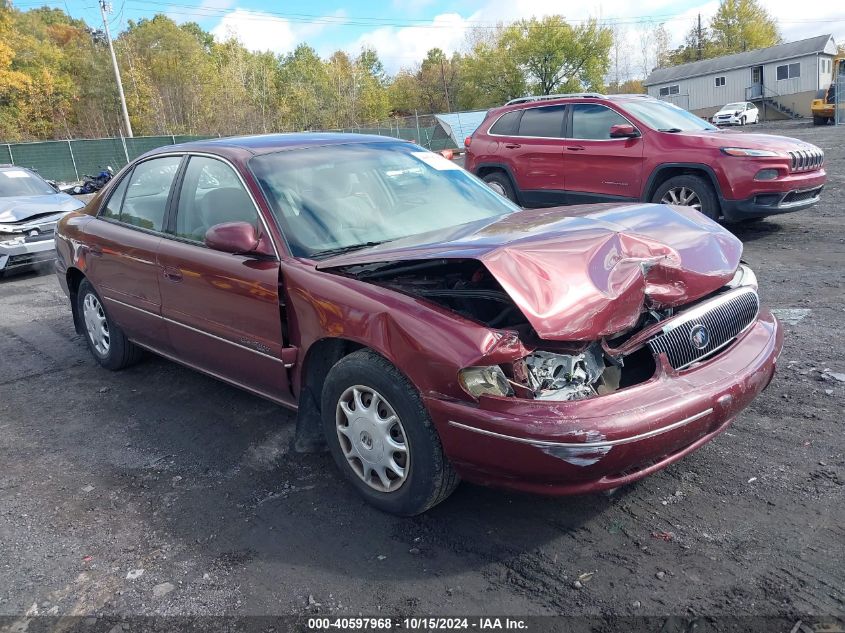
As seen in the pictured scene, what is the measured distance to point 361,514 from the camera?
3152 mm

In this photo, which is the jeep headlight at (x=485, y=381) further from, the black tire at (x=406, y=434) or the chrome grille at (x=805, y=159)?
the chrome grille at (x=805, y=159)

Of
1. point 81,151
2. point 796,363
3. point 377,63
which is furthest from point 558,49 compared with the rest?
point 796,363

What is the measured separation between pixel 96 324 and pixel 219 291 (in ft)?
7.26

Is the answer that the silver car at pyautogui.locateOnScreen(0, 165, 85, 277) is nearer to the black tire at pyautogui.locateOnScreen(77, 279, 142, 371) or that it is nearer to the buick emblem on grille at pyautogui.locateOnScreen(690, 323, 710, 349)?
the black tire at pyautogui.locateOnScreen(77, 279, 142, 371)

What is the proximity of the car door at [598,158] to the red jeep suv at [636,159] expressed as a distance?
0.01 meters

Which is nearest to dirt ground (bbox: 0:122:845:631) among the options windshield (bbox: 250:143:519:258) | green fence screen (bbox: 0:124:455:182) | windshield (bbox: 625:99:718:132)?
windshield (bbox: 250:143:519:258)

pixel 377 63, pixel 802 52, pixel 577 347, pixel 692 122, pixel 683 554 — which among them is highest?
pixel 377 63

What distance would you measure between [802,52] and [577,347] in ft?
189

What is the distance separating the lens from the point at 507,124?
33.8 ft

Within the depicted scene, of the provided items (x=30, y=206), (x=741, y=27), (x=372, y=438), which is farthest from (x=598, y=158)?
(x=741, y=27)

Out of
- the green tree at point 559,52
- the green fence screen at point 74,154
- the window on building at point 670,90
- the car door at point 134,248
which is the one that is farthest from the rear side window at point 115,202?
the green tree at point 559,52

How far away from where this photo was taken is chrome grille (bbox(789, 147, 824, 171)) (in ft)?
Result: 25.8

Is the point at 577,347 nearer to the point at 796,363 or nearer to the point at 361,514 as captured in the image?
the point at 361,514

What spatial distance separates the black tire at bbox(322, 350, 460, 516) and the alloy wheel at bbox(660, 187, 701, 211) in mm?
6459
